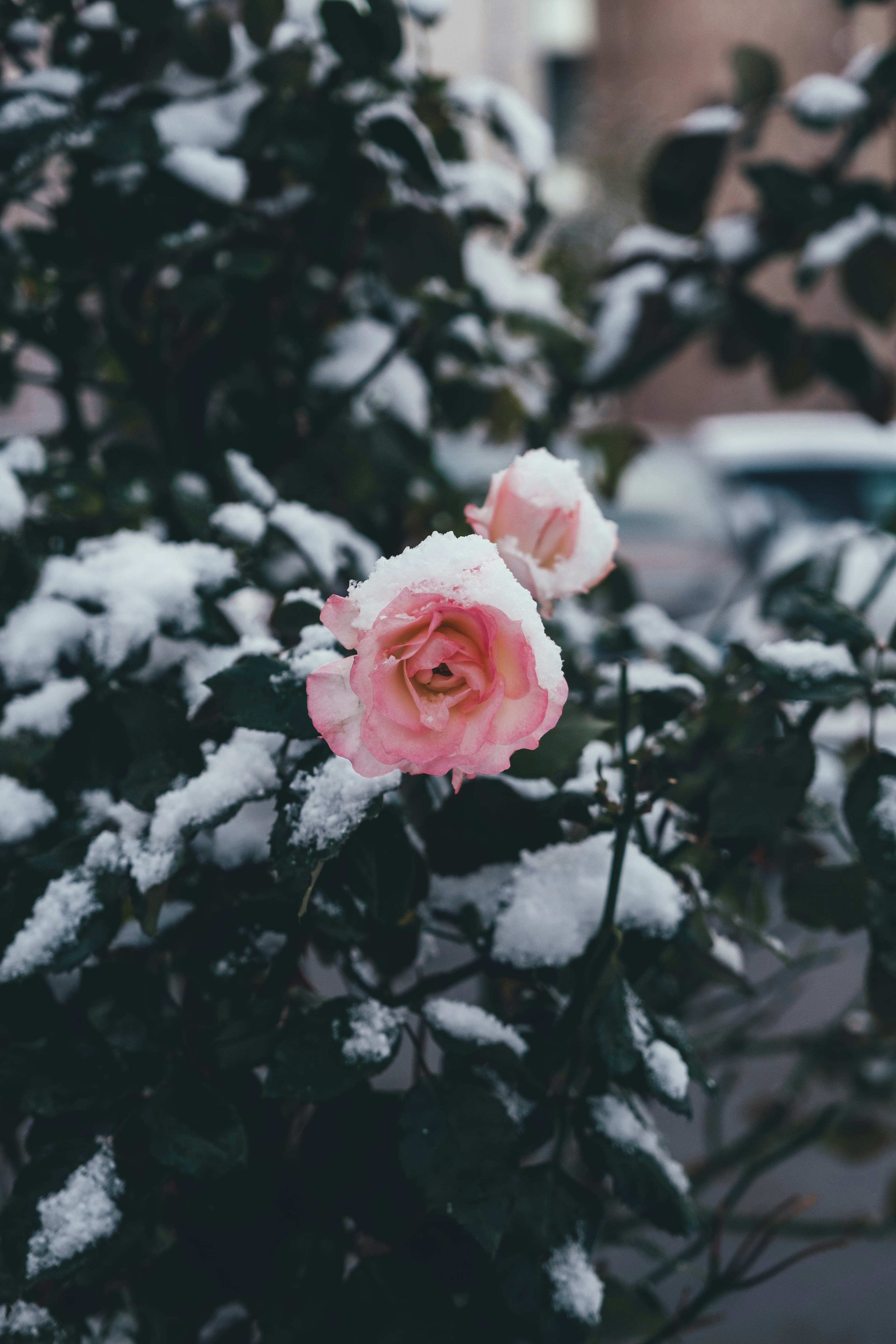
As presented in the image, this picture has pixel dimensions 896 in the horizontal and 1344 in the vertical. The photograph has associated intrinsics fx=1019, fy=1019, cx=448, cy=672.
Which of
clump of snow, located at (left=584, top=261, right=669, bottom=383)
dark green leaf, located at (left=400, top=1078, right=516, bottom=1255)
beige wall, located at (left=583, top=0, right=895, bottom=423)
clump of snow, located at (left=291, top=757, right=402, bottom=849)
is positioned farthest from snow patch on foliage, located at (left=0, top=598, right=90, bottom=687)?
beige wall, located at (left=583, top=0, right=895, bottom=423)

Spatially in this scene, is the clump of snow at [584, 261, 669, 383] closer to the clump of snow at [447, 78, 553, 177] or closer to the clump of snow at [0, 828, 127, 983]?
the clump of snow at [447, 78, 553, 177]

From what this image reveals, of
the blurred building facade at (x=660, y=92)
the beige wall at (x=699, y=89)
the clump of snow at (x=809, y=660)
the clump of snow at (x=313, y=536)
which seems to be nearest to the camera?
the clump of snow at (x=809, y=660)

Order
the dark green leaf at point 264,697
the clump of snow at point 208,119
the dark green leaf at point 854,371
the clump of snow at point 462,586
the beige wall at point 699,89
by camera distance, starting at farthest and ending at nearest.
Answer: the beige wall at point 699,89, the dark green leaf at point 854,371, the clump of snow at point 208,119, the dark green leaf at point 264,697, the clump of snow at point 462,586

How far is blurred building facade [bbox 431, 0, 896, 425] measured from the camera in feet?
29.1

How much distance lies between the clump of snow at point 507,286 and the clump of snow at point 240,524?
1.24ft

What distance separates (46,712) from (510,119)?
752 millimetres

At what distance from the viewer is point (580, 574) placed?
58 centimetres

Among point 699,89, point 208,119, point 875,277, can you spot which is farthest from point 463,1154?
point 699,89

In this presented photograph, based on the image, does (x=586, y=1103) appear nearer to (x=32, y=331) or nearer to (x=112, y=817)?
(x=112, y=817)

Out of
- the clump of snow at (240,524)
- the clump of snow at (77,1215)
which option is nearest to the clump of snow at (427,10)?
the clump of snow at (240,524)

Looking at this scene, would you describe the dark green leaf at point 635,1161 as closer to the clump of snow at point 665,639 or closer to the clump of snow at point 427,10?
the clump of snow at point 665,639

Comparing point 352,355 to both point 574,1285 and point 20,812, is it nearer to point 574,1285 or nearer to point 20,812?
point 20,812

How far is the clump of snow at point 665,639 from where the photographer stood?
95 centimetres

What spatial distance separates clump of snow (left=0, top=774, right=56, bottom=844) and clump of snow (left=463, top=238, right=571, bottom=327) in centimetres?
61
